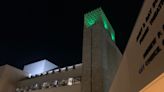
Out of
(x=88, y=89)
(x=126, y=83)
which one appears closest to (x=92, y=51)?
(x=88, y=89)

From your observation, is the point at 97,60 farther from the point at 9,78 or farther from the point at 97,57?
the point at 9,78

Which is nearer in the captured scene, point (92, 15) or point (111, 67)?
point (111, 67)

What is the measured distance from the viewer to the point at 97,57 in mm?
19188

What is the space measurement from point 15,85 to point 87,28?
12407 millimetres

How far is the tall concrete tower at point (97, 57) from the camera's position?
17.7m

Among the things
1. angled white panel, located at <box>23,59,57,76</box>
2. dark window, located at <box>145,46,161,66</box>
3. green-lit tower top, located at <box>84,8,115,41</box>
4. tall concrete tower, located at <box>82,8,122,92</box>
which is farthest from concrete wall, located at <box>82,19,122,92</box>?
dark window, located at <box>145,46,161,66</box>

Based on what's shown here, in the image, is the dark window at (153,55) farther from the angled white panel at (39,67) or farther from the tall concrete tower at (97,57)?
the angled white panel at (39,67)

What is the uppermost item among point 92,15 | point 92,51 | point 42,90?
point 92,15

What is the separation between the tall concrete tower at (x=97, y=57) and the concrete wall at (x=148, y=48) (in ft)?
40.1

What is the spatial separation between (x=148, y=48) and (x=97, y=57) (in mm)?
14917

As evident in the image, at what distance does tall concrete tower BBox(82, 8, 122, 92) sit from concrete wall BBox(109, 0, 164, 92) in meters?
12.2

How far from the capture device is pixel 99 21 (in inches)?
893

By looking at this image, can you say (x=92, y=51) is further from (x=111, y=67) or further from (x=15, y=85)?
(x=15, y=85)

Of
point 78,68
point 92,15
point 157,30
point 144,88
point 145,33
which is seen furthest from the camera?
point 92,15
